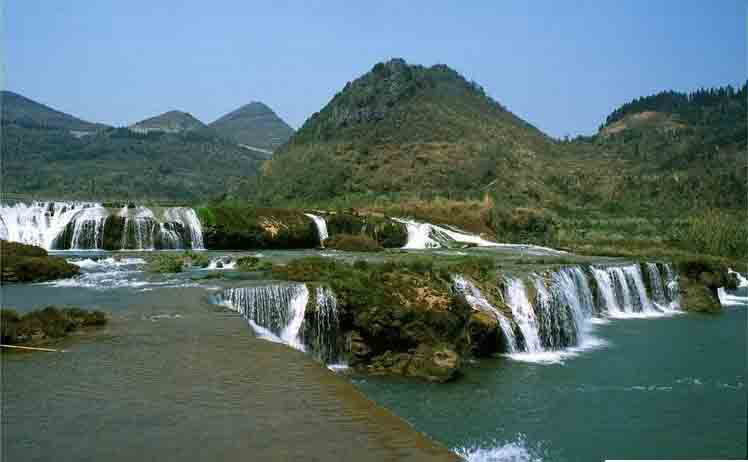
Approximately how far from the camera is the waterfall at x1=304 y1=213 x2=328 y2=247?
35.5 meters

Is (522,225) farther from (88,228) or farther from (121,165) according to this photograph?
(121,165)

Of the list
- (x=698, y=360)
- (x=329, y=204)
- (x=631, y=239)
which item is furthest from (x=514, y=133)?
(x=698, y=360)

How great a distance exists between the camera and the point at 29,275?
61.8ft

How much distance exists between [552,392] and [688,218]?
43597 millimetres

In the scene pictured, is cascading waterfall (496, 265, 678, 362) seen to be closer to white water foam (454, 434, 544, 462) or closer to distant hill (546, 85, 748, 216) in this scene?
white water foam (454, 434, 544, 462)

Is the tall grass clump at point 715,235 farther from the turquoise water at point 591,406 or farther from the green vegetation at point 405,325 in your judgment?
the green vegetation at point 405,325

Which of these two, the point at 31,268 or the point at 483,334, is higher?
the point at 31,268

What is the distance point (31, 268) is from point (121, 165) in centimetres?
10846

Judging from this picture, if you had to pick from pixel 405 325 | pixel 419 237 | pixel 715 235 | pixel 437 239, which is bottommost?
pixel 405 325

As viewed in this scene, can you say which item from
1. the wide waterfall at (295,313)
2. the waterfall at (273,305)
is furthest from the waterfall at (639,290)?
the waterfall at (273,305)

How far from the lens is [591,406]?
39.2 ft

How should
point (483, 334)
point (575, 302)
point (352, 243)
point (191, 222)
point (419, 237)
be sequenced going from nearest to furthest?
point (483, 334), point (575, 302), point (191, 222), point (352, 243), point (419, 237)

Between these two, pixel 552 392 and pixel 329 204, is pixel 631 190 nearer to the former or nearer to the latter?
pixel 329 204

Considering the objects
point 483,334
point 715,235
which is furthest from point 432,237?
point 483,334
